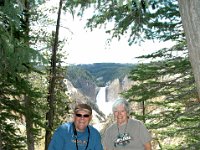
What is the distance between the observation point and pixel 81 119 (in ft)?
11.8

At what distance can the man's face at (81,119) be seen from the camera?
11.8 ft

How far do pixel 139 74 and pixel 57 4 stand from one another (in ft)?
33.2

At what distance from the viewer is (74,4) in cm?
551

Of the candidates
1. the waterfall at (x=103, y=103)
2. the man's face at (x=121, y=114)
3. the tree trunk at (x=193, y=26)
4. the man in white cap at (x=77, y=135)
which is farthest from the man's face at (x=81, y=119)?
the waterfall at (x=103, y=103)

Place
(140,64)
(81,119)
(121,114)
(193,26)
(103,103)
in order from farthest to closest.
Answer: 1. (103,103)
2. (140,64)
3. (121,114)
4. (81,119)
5. (193,26)

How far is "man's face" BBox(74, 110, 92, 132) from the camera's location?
360cm

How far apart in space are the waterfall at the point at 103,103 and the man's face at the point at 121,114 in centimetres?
4209

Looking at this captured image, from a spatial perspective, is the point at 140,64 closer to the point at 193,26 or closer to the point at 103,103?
the point at 193,26

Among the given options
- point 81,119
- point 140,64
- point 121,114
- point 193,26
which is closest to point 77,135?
point 81,119

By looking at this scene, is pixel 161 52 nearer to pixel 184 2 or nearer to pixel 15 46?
pixel 15 46

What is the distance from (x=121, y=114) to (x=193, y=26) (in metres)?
1.26

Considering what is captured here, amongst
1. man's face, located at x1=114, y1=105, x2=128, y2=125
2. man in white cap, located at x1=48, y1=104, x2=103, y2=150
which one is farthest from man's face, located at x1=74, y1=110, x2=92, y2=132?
man's face, located at x1=114, y1=105, x2=128, y2=125

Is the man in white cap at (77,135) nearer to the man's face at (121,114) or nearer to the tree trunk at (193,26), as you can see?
the man's face at (121,114)

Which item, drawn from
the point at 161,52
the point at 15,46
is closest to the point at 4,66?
the point at 15,46
